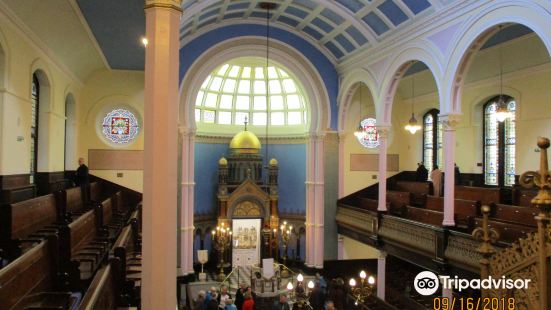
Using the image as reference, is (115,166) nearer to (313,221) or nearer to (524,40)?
(313,221)

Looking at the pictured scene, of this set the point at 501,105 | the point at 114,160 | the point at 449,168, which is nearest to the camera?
the point at 449,168

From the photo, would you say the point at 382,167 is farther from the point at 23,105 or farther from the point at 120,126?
the point at 23,105

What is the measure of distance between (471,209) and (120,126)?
39.9 ft

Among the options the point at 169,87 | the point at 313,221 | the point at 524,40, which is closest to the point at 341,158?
the point at 313,221

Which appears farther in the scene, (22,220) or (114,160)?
(114,160)

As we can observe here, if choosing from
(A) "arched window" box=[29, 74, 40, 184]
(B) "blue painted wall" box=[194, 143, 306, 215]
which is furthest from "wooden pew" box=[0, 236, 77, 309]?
(B) "blue painted wall" box=[194, 143, 306, 215]

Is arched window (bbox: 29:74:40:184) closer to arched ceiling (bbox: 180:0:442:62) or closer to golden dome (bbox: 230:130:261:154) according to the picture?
arched ceiling (bbox: 180:0:442:62)

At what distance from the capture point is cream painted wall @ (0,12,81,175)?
30.8 feet

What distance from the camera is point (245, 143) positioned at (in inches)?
826

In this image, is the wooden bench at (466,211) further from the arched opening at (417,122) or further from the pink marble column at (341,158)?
the pink marble column at (341,158)

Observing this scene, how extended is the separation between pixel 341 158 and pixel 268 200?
3.89m

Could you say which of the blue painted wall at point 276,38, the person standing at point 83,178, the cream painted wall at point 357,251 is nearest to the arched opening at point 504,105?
the cream painted wall at point 357,251

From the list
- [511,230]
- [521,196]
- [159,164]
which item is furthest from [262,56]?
[159,164]

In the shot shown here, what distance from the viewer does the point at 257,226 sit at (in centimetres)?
2155
